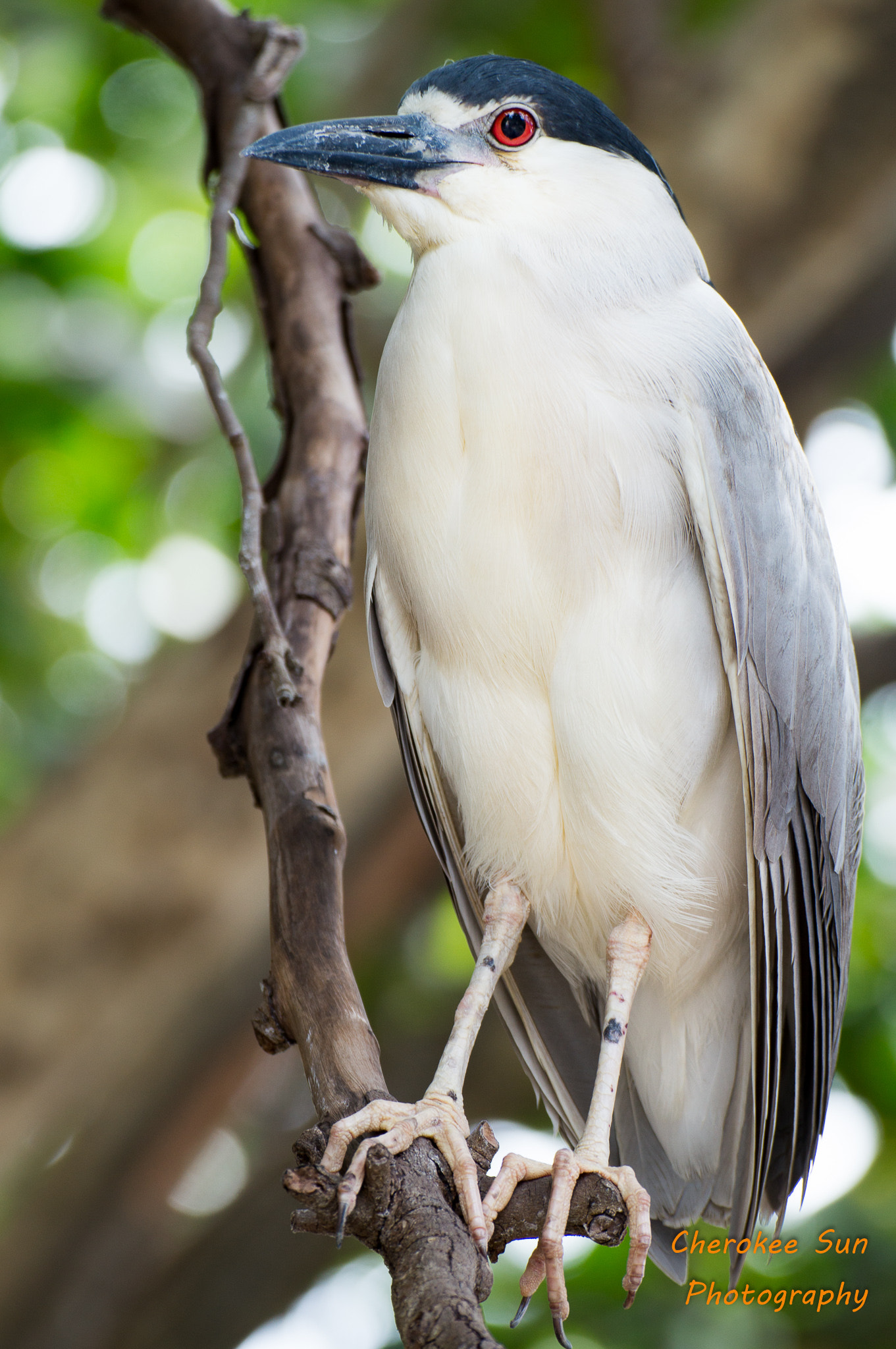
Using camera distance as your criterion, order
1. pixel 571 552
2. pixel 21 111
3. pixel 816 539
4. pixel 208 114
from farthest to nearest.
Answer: pixel 21 111, pixel 208 114, pixel 816 539, pixel 571 552

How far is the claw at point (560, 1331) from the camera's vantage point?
4.01 ft

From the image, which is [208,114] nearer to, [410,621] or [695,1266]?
[410,621]

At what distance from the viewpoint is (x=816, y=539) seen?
1863mm

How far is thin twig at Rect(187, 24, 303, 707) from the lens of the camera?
58.6 inches

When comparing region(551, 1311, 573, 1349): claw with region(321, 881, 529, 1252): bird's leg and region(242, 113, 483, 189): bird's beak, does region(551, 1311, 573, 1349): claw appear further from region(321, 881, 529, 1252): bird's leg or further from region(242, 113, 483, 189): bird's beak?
region(242, 113, 483, 189): bird's beak

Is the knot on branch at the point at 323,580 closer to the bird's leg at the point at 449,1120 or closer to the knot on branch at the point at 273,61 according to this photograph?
the bird's leg at the point at 449,1120

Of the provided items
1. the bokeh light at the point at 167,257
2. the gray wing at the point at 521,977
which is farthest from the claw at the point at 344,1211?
the bokeh light at the point at 167,257

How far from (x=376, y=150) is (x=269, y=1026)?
120 centimetres

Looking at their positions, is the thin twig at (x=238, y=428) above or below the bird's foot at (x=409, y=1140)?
above

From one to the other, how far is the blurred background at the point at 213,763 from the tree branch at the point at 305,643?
3.55 ft

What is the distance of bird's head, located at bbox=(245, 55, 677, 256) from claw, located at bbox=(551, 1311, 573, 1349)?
54.5 inches

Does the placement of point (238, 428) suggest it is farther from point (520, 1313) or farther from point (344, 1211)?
point (520, 1313)

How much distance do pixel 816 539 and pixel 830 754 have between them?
34cm

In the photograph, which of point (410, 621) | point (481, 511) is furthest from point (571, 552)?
point (410, 621)
